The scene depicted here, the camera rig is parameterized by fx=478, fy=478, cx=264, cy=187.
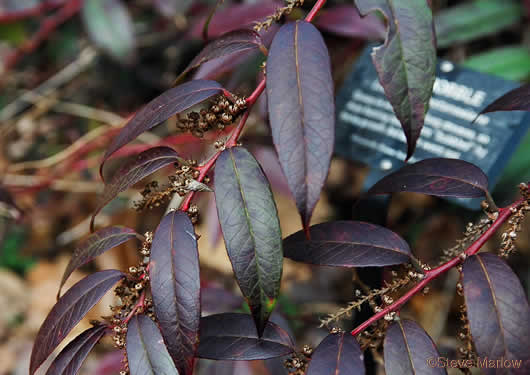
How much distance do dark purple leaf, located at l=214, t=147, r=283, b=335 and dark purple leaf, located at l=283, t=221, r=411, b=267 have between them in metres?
0.09

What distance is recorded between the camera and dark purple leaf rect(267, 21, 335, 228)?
42cm

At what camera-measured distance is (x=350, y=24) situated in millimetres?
944

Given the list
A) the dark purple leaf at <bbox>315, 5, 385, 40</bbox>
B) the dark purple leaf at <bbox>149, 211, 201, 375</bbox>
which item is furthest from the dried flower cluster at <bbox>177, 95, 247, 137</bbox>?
the dark purple leaf at <bbox>315, 5, 385, 40</bbox>

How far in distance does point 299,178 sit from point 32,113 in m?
1.38

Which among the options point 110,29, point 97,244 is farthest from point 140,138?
point 97,244

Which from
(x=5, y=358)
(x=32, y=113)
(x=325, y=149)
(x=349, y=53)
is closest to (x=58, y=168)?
(x=32, y=113)

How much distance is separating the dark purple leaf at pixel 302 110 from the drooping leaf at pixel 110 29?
27.5 inches

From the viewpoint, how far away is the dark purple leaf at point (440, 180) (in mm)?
542

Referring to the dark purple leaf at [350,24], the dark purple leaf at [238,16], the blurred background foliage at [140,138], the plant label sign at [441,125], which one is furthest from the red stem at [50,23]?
the plant label sign at [441,125]

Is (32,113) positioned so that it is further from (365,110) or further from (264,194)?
(264,194)

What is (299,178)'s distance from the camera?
16.7 inches

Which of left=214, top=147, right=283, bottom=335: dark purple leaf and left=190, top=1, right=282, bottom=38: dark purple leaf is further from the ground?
left=190, top=1, right=282, bottom=38: dark purple leaf

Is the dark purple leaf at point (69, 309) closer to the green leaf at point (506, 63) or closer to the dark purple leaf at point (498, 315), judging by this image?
the dark purple leaf at point (498, 315)

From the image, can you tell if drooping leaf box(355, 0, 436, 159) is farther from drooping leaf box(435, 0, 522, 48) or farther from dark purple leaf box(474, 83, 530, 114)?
drooping leaf box(435, 0, 522, 48)
